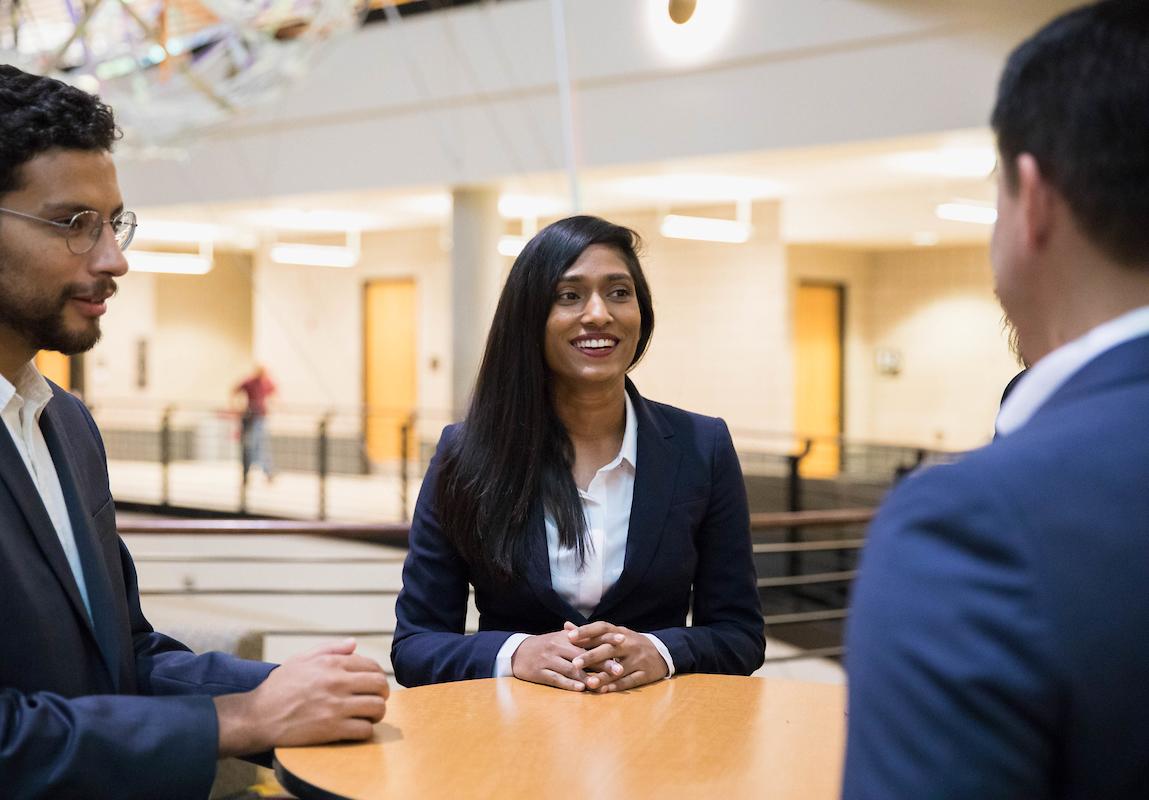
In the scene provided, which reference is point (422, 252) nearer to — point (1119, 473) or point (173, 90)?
point (173, 90)

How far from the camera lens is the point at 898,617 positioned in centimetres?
79

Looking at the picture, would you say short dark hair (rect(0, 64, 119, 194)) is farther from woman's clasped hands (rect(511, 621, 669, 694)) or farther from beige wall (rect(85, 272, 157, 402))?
beige wall (rect(85, 272, 157, 402))

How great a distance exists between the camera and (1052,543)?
76 centimetres

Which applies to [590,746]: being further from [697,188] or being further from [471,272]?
[697,188]

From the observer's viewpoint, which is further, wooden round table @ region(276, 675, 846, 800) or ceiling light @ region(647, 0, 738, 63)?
ceiling light @ region(647, 0, 738, 63)

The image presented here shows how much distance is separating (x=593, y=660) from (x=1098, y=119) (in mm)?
1301

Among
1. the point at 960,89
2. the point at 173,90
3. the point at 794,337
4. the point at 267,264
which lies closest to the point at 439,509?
the point at 960,89

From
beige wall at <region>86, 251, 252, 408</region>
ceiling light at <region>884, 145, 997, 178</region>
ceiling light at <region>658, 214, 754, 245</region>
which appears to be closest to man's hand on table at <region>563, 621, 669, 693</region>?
ceiling light at <region>884, 145, 997, 178</region>

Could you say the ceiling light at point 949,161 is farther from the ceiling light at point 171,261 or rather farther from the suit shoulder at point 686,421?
the ceiling light at point 171,261

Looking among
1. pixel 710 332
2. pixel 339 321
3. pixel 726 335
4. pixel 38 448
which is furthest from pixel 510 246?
pixel 38 448

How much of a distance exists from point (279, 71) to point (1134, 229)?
713 cm

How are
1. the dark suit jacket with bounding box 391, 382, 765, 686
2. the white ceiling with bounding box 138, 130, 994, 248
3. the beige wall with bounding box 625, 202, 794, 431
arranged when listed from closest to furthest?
the dark suit jacket with bounding box 391, 382, 765, 686
the white ceiling with bounding box 138, 130, 994, 248
the beige wall with bounding box 625, 202, 794, 431

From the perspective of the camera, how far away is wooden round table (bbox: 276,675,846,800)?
147 cm

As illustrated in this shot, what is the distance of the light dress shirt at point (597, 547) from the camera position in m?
2.25
